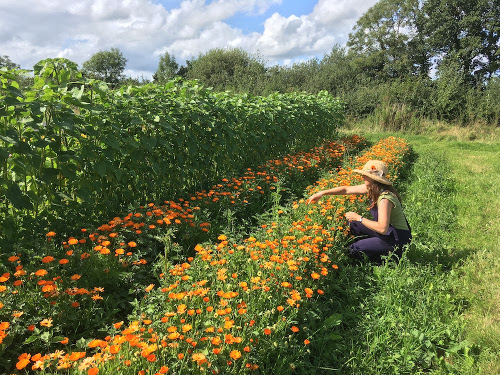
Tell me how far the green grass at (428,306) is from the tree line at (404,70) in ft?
38.2

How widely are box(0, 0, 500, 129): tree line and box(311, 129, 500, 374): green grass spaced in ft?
38.2

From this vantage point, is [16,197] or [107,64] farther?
[107,64]

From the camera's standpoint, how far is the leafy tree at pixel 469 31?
25748 millimetres

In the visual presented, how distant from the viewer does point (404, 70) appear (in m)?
30.6

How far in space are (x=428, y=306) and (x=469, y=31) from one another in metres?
32.2

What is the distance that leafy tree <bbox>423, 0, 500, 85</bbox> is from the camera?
25.7 metres

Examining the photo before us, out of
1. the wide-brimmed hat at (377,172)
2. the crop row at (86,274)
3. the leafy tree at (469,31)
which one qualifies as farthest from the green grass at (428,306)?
the leafy tree at (469,31)

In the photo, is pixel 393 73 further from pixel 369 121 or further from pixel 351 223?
pixel 351 223

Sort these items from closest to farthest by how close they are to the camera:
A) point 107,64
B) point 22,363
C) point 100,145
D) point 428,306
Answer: point 22,363, point 428,306, point 100,145, point 107,64

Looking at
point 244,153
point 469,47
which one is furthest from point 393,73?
point 244,153

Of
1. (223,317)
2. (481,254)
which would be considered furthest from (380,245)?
(223,317)

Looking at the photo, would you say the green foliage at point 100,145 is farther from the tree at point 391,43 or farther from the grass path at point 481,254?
the tree at point 391,43

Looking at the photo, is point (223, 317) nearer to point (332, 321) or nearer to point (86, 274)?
point (332, 321)

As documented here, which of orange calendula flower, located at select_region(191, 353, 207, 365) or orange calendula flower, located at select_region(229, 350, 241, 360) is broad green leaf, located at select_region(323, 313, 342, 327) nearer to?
orange calendula flower, located at select_region(229, 350, 241, 360)
